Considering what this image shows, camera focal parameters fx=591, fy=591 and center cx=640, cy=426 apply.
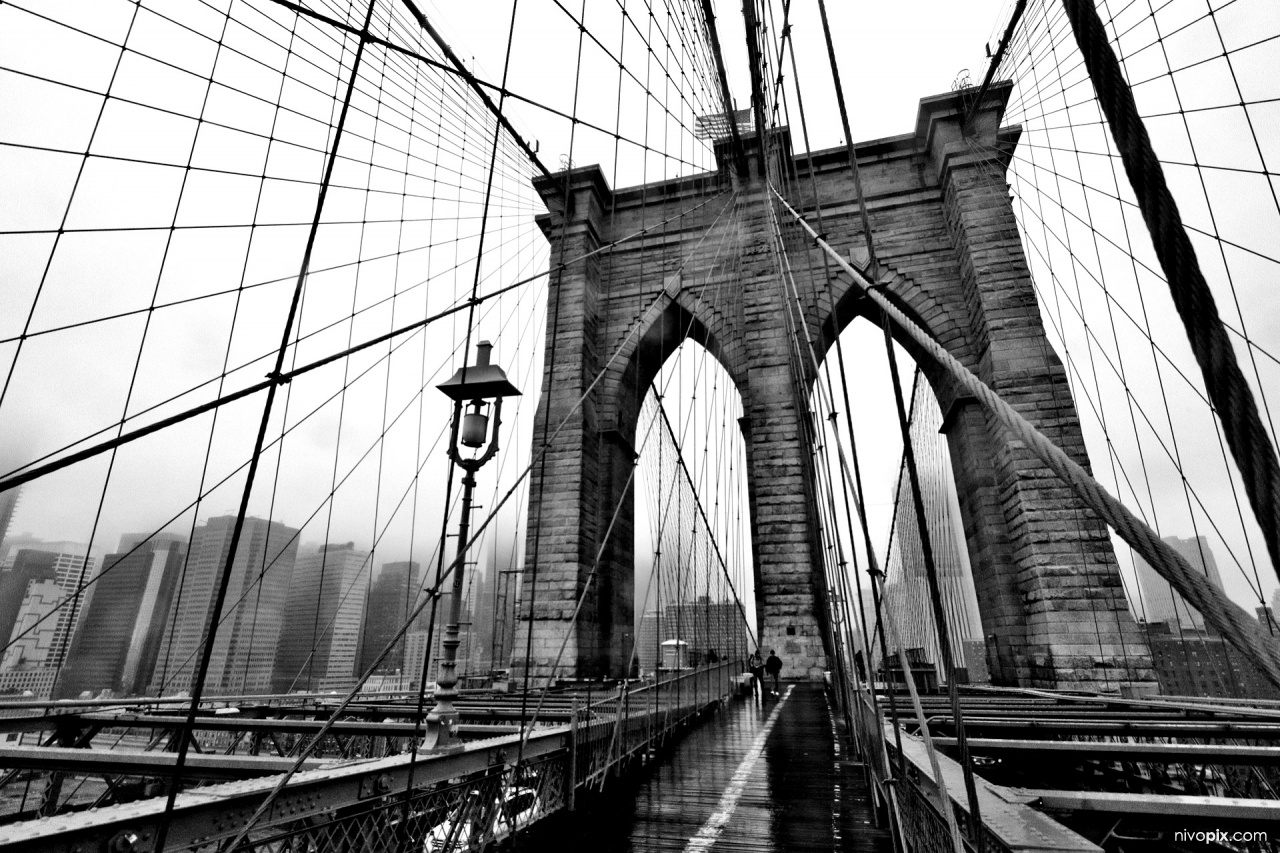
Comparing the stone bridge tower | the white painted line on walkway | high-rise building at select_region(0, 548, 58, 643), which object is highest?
the stone bridge tower

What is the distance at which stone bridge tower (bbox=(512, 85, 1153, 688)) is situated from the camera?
9797mm

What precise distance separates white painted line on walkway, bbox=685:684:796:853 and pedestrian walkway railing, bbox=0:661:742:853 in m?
0.87

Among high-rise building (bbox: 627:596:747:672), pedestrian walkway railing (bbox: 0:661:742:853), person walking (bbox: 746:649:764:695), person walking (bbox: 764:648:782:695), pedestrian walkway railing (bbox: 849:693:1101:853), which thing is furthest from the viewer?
person walking (bbox: 764:648:782:695)

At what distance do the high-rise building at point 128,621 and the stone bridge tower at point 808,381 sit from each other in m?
5.03

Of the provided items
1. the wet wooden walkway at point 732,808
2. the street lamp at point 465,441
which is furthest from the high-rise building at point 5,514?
the wet wooden walkway at point 732,808

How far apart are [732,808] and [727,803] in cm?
12

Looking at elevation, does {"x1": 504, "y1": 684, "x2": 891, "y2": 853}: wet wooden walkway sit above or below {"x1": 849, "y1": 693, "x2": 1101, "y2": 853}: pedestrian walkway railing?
below

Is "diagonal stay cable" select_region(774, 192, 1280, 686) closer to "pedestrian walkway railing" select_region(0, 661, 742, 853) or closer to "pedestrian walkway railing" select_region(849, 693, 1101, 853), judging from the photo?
"pedestrian walkway railing" select_region(849, 693, 1101, 853)

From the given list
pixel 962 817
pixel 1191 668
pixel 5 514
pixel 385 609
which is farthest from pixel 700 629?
pixel 962 817

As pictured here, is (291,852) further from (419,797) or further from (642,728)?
(642,728)

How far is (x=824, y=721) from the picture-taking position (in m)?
7.29

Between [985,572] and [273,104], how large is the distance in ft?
44.1

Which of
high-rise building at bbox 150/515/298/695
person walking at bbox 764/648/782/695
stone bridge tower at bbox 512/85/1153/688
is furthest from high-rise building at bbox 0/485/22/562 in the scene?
person walking at bbox 764/648/782/695

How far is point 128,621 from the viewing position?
5.52 m
